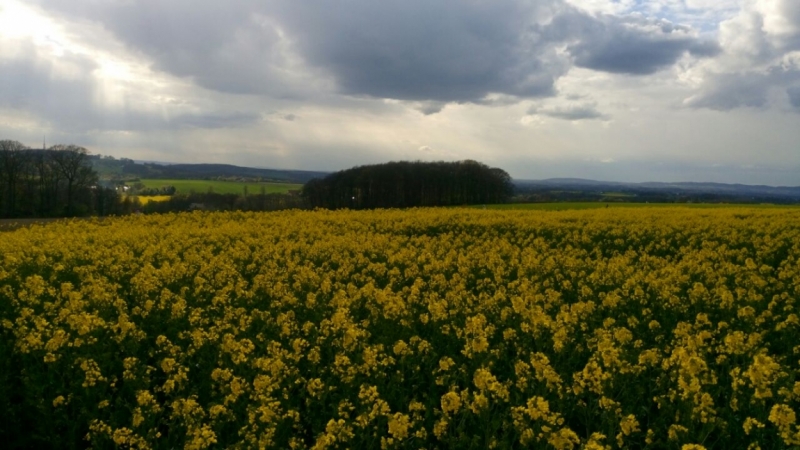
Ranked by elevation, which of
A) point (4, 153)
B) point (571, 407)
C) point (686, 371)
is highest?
point (4, 153)

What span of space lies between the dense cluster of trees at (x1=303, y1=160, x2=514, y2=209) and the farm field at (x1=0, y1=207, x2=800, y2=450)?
40.4 meters

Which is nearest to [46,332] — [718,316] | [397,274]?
[397,274]

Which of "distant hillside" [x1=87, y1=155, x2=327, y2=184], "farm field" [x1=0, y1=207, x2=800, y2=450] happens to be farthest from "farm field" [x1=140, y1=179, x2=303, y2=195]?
"farm field" [x1=0, y1=207, x2=800, y2=450]

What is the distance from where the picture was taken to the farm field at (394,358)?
15.9 ft

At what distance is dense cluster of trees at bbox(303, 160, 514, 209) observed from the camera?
2127 inches

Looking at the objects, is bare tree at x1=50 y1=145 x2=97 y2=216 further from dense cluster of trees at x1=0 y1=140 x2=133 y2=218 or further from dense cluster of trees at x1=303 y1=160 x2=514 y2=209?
dense cluster of trees at x1=303 y1=160 x2=514 y2=209

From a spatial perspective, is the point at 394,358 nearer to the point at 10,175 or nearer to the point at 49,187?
the point at 49,187

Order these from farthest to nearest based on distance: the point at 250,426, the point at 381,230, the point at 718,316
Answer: the point at 381,230, the point at 718,316, the point at 250,426

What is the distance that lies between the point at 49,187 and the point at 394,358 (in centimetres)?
4375

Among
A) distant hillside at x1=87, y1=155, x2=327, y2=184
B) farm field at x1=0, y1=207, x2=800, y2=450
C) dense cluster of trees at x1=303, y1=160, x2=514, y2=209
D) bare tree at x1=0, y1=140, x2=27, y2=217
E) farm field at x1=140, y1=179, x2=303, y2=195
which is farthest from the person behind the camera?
distant hillside at x1=87, y1=155, x2=327, y2=184

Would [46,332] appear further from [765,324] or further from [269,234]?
[269,234]

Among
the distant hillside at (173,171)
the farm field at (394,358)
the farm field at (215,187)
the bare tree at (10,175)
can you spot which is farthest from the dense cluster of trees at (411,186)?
the farm field at (394,358)

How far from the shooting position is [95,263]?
12.9 metres

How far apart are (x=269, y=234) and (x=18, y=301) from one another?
10259 millimetres
